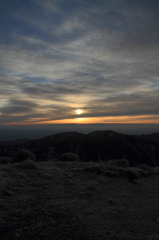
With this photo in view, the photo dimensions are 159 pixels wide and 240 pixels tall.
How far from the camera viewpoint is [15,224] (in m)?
4.14

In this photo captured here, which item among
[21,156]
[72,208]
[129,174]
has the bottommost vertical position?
[129,174]

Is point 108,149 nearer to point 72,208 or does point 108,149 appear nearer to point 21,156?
point 21,156

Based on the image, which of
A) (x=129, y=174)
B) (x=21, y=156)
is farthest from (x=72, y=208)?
(x=21, y=156)

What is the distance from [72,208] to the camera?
17.6 ft

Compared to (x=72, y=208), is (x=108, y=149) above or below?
below

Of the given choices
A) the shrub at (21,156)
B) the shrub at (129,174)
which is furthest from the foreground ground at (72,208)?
the shrub at (21,156)

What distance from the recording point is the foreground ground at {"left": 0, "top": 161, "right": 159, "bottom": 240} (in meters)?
4.06

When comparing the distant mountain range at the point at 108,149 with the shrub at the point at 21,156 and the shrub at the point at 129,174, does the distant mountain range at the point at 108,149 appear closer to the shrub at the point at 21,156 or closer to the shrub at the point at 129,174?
the shrub at the point at 21,156

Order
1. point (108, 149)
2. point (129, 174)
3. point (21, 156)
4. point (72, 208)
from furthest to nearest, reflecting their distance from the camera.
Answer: point (108, 149)
point (21, 156)
point (129, 174)
point (72, 208)

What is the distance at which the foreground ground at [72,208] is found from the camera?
4061 millimetres

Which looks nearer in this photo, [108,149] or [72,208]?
[72,208]

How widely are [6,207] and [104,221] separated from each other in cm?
321

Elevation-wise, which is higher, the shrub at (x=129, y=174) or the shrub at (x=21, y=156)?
the shrub at (x=21, y=156)

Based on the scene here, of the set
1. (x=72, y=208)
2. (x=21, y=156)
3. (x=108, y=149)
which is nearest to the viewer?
(x=72, y=208)
